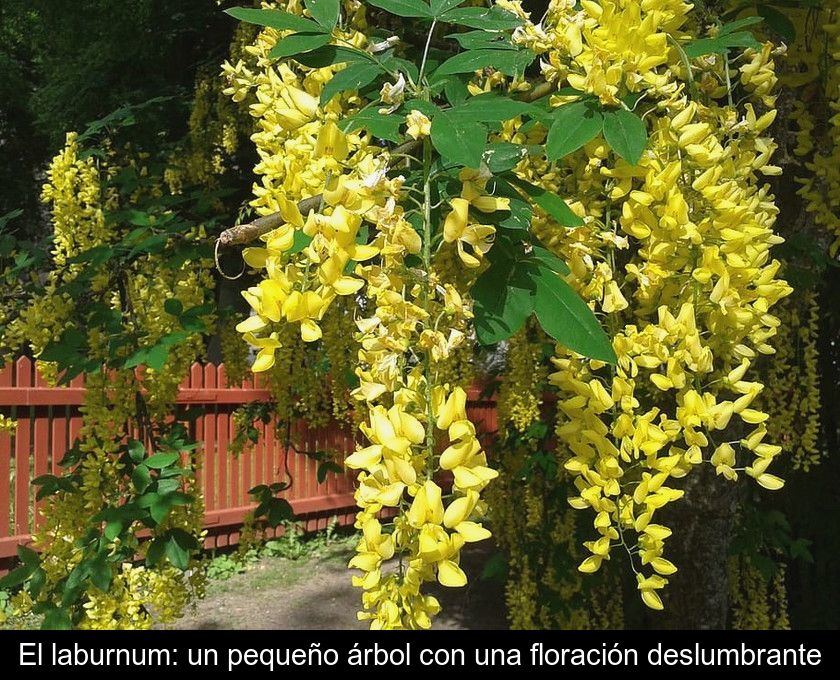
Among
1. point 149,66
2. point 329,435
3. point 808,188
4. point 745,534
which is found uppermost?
point 149,66

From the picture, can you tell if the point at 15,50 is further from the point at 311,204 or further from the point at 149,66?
the point at 311,204

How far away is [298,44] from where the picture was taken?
1.04 metres

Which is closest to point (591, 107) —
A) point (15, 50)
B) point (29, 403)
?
point (29, 403)

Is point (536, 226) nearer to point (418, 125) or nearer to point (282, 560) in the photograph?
point (418, 125)

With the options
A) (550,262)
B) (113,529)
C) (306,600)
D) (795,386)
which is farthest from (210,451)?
(550,262)

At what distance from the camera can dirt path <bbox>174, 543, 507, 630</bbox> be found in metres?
4.69

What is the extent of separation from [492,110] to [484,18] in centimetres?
30

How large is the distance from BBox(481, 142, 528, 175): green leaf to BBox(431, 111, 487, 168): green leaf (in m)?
0.06

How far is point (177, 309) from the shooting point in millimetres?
2662

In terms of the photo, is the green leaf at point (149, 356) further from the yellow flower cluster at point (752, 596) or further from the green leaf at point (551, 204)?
the yellow flower cluster at point (752, 596)

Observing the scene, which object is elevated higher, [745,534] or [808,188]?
[808,188]

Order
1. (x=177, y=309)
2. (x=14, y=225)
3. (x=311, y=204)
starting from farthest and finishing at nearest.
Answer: (x=14, y=225) → (x=177, y=309) → (x=311, y=204)

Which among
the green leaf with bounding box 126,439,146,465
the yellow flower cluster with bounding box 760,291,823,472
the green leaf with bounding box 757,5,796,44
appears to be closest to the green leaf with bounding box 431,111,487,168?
the green leaf with bounding box 757,5,796,44

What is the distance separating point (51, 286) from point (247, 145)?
1990 mm
